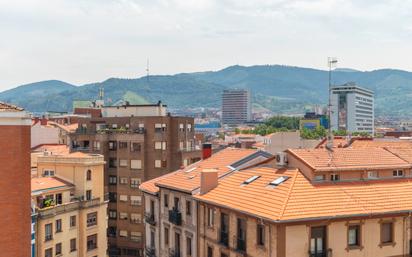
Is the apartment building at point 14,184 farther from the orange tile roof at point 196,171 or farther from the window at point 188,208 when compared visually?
the window at point 188,208

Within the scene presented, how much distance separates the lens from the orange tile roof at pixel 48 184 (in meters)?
64.1

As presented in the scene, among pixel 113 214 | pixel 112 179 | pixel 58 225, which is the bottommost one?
pixel 113 214

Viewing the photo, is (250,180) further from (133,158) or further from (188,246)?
Answer: (133,158)

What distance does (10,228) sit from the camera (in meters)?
29.8

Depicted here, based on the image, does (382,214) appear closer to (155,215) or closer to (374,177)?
(374,177)

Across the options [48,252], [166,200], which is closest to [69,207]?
[48,252]

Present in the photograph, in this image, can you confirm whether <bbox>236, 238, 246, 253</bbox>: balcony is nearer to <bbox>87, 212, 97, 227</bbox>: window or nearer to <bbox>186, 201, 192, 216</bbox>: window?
<bbox>186, 201, 192, 216</bbox>: window

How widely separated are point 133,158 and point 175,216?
4565 cm

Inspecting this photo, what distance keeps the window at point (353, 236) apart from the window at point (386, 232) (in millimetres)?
2074

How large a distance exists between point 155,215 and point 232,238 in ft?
56.7

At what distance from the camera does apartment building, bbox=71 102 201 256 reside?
89.9 m

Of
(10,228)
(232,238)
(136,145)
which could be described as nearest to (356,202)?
(232,238)

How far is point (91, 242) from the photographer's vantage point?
232 ft

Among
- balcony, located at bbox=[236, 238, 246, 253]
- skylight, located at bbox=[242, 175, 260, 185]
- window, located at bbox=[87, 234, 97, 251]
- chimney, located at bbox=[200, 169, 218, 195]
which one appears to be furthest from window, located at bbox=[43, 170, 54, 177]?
balcony, located at bbox=[236, 238, 246, 253]
